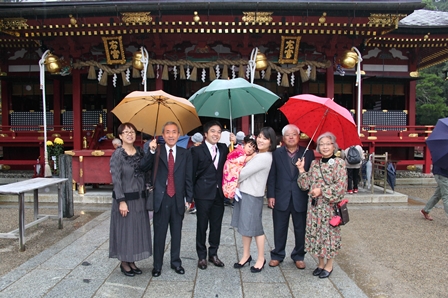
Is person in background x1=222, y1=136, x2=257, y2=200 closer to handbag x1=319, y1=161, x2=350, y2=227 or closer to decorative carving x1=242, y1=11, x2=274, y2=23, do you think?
handbag x1=319, y1=161, x2=350, y2=227

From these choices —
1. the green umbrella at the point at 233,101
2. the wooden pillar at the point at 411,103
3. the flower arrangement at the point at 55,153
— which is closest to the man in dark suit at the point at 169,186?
the green umbrella at the point at 233,101

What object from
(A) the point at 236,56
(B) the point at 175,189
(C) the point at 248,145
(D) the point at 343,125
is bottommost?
(B) the point at 175,189

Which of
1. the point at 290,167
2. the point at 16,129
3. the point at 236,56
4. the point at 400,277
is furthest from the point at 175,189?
the point at 16,129

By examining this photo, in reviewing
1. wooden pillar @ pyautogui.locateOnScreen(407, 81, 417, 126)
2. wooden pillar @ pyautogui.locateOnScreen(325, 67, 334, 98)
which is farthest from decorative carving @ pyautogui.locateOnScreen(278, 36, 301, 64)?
wooden pillar @ pyautogui.locateOnScreen(407, 81, 417, 126)

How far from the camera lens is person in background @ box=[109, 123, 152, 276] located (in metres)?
A: 3.60

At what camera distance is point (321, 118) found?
12.4 ft

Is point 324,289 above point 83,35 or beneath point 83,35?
beneath

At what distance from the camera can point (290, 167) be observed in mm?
3859

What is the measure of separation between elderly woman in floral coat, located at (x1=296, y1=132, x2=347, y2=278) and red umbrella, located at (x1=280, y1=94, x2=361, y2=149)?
0.20 metres

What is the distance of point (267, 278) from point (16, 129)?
12033mm

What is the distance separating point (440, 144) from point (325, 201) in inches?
118

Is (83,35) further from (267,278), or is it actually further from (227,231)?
(267,278)

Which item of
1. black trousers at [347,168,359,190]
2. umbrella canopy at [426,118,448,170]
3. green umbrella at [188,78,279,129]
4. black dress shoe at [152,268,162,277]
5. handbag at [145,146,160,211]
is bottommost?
black dress shoe at [152,268,162,277]

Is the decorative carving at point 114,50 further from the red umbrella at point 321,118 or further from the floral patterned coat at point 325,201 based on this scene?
the floral patterned coat at point 325,201
